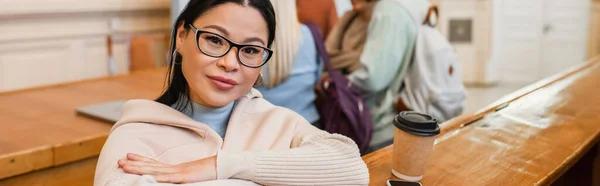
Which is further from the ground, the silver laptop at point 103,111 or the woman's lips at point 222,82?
the woman's lips at point 222,82

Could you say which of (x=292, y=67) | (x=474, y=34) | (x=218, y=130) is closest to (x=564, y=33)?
(x=474, y=34)

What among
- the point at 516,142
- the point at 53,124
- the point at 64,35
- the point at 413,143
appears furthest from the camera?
the point at 64,35

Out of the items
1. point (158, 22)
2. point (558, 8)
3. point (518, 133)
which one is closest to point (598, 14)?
point (558, 8)

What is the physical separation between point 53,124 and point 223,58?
919 mm

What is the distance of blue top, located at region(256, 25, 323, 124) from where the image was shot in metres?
1.91

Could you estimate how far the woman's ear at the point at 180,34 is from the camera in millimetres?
976

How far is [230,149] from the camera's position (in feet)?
3.26

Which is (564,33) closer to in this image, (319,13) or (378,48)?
(319,13)

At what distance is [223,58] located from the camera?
93cm

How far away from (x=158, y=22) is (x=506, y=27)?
3.83 m

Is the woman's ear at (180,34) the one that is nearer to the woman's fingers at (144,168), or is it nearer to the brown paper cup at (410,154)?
the woman's fingers at (144,168)

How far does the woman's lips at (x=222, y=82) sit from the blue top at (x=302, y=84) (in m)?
0.89

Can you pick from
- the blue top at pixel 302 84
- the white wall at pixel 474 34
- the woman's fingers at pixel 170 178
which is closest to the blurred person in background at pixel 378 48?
the blue top at pixel 302 84

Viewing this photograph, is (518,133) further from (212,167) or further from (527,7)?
(527,7)
